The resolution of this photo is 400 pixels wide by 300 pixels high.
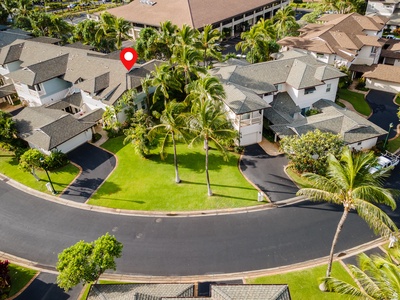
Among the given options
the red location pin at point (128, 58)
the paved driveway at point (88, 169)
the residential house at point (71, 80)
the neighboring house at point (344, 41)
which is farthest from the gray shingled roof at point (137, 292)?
the neighboring house at point (344, 41)

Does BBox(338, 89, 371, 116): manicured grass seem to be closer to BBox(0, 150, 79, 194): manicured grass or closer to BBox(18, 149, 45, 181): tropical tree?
BBox(0, 150, 79, 194): manicured grass

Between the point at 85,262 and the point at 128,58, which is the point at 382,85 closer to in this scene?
the point at 128,58

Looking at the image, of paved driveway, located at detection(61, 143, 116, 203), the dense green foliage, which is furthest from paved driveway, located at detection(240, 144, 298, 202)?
paved driveway, located at detection(61, 143, 116, 203)

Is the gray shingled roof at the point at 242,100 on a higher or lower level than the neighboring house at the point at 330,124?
higher

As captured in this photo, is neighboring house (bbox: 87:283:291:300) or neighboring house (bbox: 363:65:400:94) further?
neighboring house (bbox: 363:65:400:94)

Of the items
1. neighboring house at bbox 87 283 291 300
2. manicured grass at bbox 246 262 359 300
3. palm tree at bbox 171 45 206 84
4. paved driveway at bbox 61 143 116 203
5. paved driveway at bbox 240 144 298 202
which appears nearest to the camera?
neighboring house at bbox 87 283 291 300

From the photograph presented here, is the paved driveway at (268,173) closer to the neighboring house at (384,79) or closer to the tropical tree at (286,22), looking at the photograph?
the neighboring house at (384,79)

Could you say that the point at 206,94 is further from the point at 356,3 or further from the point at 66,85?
the point at 356,3
